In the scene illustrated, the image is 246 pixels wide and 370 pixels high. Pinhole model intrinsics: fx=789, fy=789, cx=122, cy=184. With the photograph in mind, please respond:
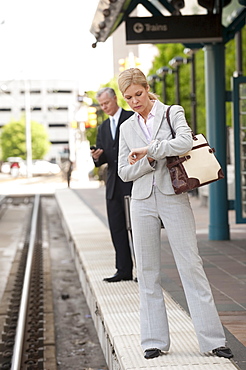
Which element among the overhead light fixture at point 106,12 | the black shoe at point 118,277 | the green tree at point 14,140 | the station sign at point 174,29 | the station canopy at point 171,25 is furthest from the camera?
the green tree at point 14,140

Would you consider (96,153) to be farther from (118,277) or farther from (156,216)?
(156,216)

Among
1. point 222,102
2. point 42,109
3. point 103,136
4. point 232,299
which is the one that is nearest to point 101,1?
point 103,136

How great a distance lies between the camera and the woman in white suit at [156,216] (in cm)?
464

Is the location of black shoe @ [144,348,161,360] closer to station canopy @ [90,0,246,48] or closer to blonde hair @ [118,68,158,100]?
blonde hair @ [118,68,158,100]

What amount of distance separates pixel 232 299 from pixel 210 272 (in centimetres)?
170

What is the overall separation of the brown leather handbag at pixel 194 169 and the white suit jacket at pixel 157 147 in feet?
0.25


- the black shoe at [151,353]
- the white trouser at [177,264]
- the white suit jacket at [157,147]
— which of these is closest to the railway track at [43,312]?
the black shoe at [151,353]

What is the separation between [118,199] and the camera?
7.81 meters

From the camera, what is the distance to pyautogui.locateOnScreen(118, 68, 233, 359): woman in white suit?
15.2ft

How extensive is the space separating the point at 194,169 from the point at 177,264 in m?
0.58

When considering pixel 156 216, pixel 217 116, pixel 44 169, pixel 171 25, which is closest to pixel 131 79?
pixel 156 216

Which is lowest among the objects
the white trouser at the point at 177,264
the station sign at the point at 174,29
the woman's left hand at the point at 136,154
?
the white trouser at the point at 177,264

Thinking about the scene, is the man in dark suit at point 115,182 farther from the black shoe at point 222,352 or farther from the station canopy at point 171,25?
the black shoe at point 222,352

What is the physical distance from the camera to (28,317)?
8.91m
